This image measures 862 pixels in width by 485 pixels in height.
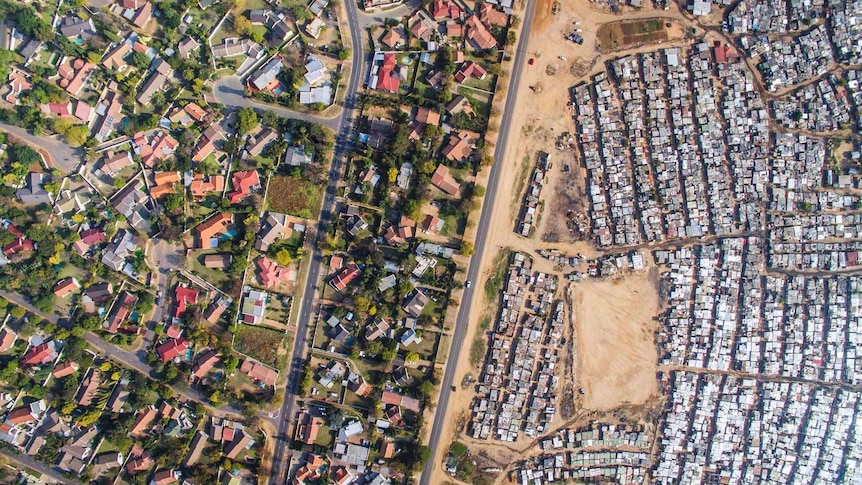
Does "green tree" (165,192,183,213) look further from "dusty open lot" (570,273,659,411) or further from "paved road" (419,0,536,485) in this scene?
"dusty open lot" (570,273,659,411)

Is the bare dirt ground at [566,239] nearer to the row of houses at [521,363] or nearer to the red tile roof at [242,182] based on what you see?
the row of houses at [521,363]

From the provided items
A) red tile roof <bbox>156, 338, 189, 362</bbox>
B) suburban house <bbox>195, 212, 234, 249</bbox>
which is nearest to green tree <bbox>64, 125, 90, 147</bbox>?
suburban house <bbox>195, 212, 234, 249</bbox>

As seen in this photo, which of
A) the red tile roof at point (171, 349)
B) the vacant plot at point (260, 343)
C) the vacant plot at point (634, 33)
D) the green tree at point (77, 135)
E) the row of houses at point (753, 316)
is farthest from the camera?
the vacant plot at point (634, 33)

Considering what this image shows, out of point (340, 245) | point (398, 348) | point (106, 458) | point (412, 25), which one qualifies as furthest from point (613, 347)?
point (106, 458)

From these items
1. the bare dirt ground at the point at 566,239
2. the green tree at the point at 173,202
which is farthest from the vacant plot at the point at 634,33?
the green tree at the point at 173,202

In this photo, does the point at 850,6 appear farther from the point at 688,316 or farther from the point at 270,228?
the point at 270,228
